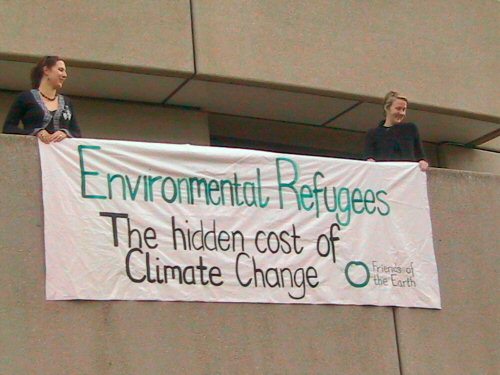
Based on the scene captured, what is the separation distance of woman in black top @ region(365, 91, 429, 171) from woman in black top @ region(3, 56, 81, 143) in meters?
2.61

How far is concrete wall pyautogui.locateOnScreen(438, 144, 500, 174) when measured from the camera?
13109 mm

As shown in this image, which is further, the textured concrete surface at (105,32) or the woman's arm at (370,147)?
the textured concrete surface at (105,32)

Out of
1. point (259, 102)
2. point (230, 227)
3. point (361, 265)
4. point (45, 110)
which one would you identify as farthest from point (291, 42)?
point (45, 110)

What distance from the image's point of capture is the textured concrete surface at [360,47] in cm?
1045

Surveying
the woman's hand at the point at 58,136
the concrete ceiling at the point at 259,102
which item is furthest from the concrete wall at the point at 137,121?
the woman's hand at the point at 58,136

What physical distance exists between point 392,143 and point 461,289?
1296 millimetres

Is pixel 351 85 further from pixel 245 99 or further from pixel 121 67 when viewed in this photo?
pixel 121 67

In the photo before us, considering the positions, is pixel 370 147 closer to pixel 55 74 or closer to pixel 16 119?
pixel 55 74

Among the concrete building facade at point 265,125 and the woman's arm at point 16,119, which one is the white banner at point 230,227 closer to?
the concrete building facade at point 265,125

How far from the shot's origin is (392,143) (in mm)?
9289

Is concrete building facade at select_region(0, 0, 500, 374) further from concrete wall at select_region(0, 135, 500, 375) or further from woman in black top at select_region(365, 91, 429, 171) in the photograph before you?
woman in black top at select_region(365, 91, 429, 171)

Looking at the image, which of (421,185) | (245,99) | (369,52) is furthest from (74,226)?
(369,52)

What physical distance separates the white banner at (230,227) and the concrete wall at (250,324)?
102mm

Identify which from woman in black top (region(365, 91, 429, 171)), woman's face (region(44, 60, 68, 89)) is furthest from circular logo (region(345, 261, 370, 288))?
woman's face (region(44, 60, 68, 89))
